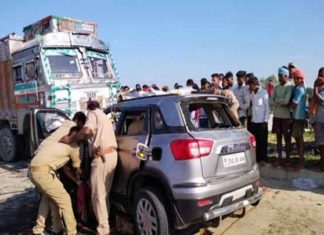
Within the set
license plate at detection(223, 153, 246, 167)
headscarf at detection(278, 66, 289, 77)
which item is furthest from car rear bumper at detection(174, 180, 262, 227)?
headscarf at detection(278, 66, 289, 77)

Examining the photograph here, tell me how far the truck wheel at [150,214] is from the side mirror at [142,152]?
0.37 meters

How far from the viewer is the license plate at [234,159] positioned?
14.6 ft

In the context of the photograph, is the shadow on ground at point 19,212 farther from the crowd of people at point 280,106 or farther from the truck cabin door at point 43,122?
the crowd of people at point 280,106

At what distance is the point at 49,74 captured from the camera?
9.81 m

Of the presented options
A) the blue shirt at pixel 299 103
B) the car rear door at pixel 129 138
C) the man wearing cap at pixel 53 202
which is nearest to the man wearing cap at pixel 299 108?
the blue shirt at pixel 299 103

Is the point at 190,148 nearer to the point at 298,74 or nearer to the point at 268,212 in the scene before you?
the point at 268,212

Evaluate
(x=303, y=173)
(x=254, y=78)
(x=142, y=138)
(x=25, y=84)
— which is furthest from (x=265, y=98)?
(x=25, y=84)

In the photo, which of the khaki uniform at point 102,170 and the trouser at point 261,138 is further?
the trouser at point 261,138

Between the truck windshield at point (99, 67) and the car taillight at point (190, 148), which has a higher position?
the truck windshield at point (99, 67)

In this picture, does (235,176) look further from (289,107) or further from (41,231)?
(289,107)

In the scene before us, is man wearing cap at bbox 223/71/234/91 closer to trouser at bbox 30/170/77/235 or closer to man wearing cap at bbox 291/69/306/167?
man wearing cap at bbox 291/69/306/167

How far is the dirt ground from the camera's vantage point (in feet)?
16.8

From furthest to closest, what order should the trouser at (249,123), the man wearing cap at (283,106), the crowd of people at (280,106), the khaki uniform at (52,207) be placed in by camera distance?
the trouser at (249,123)
the man wearing cap at (283,106)
the crowd of people at (280,106)
the khaki uniform at (52,207)

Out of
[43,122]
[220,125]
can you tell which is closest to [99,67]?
[43,122]
